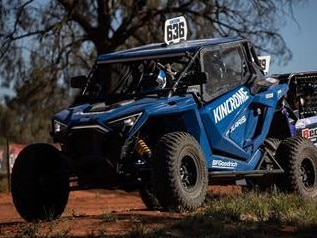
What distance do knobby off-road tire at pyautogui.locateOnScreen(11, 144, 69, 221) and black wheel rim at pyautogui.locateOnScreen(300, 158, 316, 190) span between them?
148 inches

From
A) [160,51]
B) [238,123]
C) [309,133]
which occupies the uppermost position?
[160,51]

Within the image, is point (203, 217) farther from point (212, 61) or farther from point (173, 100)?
point (212, 61)

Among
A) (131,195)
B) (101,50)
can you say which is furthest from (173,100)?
(101,50)

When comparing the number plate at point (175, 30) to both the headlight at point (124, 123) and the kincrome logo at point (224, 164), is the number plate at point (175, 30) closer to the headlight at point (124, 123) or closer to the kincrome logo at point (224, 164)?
the kincrome logo at point (224, 164)

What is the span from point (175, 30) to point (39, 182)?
3249mm

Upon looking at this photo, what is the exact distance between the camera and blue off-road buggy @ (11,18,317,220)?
8258 millimetres

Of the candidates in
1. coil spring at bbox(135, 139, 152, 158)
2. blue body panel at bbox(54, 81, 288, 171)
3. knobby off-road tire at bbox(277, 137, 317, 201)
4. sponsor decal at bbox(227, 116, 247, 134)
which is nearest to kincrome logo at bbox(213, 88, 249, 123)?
blue body panel at bbox(54, 81, 288, 171)

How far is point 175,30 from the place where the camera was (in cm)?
1061

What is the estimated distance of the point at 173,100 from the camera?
341 inches

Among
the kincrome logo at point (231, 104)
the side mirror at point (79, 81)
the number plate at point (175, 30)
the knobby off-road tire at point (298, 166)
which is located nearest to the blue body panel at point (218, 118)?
the kincrome logo at point (231, 104)

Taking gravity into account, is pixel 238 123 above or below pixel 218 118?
below

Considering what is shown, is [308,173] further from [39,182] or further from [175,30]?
[39,182]

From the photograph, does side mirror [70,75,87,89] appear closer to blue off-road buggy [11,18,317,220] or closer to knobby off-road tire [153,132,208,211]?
blue off-road buggy [11,18,317,220]

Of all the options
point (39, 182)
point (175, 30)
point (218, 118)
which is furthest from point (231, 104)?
point (39, 182)
